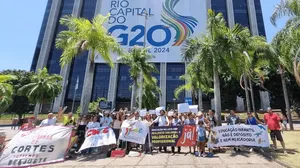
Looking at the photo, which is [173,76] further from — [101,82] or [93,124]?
[93,124]

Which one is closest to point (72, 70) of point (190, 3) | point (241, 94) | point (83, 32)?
point (190, 3)

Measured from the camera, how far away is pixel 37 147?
716cm

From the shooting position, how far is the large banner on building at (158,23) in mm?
59375

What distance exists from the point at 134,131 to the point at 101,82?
51794 millimetres

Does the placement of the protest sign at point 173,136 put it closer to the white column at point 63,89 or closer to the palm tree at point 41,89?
the palm tree at point 41,89

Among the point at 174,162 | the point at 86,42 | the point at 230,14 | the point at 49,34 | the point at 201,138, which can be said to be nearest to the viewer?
the point at 174,162

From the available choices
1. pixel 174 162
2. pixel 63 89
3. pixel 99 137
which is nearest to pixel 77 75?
pixel 63 89

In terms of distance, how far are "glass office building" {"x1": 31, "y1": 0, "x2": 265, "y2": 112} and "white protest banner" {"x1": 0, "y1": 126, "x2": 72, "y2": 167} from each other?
4906 cm

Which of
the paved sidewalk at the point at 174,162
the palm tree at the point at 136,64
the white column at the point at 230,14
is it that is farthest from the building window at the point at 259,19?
the paved sidewalk at the point at 174,162

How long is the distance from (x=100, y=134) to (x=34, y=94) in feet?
79.1

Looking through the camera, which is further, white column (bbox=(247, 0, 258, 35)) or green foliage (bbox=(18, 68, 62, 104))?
white column (bbox=(247, 0, 258, 35))

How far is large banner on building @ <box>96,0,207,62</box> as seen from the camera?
195 ft

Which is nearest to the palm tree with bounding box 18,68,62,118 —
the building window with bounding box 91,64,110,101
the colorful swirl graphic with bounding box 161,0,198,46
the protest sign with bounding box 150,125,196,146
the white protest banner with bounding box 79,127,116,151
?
the white protest banner with bounding box 79,127,116,151

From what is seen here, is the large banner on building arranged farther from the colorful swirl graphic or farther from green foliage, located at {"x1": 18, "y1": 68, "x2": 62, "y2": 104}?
green foliage, located at {"x1": 18, "y1": 68, "x2": 62, "y2": 104}
